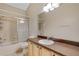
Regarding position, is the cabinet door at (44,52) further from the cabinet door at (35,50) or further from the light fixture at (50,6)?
the light fixture at (50,6)

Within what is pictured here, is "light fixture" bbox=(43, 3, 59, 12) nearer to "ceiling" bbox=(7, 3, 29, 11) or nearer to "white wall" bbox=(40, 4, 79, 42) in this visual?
"white wall" bbox=(40, 4, 79, 42)

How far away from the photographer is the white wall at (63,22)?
43.1 inches

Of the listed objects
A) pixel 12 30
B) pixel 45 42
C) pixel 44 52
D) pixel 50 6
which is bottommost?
pixel 44 52

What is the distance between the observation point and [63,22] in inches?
45.1

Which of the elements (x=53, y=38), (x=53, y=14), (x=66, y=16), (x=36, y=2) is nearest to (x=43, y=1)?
(x=36, y=2)

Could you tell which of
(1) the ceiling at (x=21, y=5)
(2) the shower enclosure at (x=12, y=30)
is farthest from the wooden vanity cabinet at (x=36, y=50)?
(1) the ceiling at (x=21, y=5)

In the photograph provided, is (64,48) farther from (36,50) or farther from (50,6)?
(50,6)

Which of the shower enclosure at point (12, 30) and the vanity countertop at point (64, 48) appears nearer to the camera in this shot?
the vanity countertop at point (64, 48)

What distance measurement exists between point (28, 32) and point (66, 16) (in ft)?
1.48

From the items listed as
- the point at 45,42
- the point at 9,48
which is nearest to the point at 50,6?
the point at 45,42

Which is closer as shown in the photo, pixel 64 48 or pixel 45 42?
pixel 64 48

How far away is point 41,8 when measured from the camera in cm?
122

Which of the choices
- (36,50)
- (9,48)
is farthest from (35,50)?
(9,48)

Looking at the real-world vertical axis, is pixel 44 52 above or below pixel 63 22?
Answer: below
